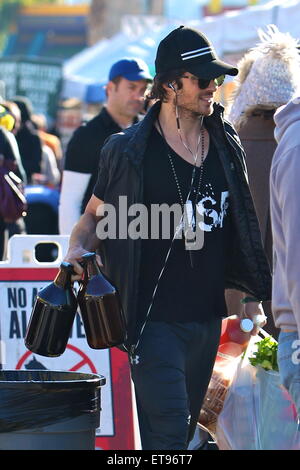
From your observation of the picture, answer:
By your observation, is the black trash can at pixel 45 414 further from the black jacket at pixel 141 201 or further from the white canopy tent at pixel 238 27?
the white canopy tent at pixel 238 27

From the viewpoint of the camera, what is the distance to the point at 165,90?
4.43 meters

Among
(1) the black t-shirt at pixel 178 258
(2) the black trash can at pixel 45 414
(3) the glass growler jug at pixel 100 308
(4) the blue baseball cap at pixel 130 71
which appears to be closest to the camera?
(2) the black trash can at pixel 45 414

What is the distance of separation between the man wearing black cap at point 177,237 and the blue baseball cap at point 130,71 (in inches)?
83.2

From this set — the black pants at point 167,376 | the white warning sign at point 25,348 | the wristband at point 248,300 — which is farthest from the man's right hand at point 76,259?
the white warning sign at point 25,348

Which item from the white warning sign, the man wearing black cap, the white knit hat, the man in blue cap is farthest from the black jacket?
the man in blue cap

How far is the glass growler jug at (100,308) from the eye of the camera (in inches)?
161

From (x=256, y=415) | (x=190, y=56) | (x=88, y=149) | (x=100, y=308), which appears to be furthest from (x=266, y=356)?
(x=88, y=149)

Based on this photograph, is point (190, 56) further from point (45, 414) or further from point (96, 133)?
point (96, 133)

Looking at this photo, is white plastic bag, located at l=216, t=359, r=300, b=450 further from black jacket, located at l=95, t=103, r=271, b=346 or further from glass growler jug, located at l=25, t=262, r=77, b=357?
glass growler jug, located at l=25, t=262, r=77, b=357

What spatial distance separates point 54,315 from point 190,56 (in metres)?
1.14

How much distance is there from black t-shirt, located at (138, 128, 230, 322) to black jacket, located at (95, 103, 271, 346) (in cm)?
5

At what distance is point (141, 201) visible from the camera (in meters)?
4.29

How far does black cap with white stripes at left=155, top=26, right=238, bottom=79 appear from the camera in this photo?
432cm

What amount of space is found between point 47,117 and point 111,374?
53.8ft
